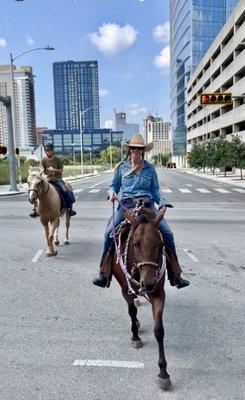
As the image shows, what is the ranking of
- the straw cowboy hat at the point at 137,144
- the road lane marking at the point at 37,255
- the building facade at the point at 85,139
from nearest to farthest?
1. the straw cowboy hat at the point at 137,144
2. the road lane marking at the point at 37,255
3. the building facade at the point at 85,139

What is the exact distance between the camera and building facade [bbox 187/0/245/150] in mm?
55875

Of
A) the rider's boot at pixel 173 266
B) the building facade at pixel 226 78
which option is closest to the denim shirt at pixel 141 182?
the rider's boot at pixel 173 266

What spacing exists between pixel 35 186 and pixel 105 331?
Result: 4.24 m

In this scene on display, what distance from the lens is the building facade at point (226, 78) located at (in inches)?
2200

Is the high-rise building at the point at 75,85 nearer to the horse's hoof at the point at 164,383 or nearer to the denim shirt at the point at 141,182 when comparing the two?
the denim shirt at the point at 141,182

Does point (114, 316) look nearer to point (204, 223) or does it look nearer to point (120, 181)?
point (120, 181)

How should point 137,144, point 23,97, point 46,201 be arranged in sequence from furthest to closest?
1. point 23,97
2. point 46,201
3. point 137,144

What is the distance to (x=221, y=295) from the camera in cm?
666

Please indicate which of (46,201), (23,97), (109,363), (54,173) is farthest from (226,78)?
(109,363)

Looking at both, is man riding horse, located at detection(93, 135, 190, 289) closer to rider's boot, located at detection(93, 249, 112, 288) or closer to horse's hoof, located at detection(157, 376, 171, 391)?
rider's boot, located at detection(93, 249, 112, 288)

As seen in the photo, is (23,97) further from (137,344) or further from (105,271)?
(137,344)

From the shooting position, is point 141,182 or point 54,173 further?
point 54,173

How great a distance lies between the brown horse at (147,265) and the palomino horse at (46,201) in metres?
4.63

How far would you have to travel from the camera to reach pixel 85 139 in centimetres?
14212
